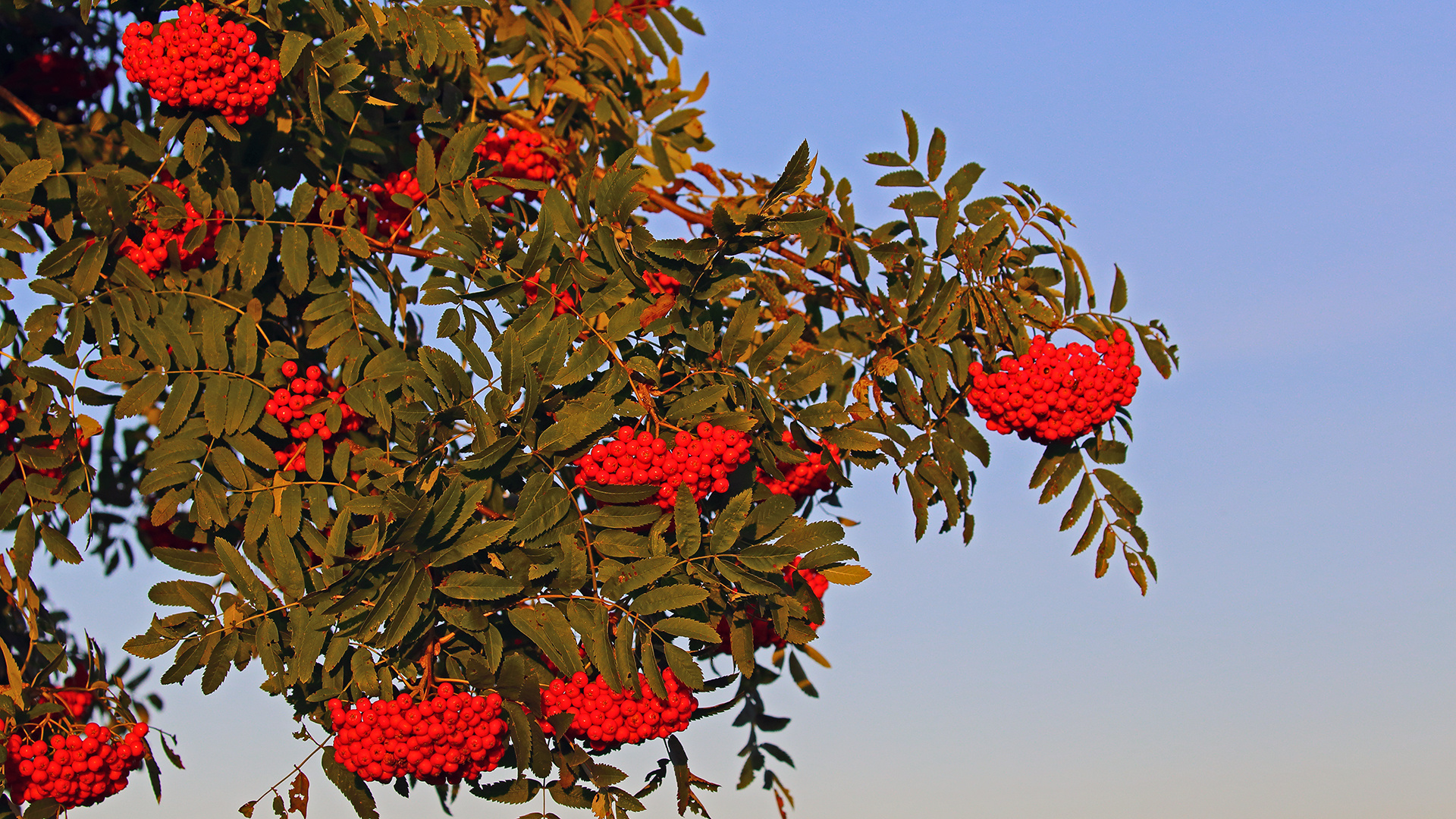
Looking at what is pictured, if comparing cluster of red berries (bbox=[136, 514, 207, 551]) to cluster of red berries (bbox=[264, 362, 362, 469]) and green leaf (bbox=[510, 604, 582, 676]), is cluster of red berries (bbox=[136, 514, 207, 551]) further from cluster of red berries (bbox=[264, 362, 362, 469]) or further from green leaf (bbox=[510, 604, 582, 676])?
green leaf (bbox=[510, 604, 582, 676])

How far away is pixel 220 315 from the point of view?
11.8ft

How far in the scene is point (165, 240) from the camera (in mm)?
3787

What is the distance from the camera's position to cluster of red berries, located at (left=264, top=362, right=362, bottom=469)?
356 centimetres

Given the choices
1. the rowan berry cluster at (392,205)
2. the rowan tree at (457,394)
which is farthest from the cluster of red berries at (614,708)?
the rowan berry cluster at (392,205)

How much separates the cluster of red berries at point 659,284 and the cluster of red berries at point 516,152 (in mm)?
775

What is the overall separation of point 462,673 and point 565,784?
451 millimetres

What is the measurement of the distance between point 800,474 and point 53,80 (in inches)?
138

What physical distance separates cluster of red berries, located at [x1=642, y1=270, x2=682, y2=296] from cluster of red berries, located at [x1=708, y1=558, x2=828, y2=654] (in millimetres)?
877

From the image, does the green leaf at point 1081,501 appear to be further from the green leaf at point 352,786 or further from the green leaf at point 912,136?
the green leaf at point 352,786

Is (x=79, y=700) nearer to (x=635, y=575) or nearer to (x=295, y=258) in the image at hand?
(x=295, y=258)

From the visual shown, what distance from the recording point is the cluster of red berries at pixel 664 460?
312cm

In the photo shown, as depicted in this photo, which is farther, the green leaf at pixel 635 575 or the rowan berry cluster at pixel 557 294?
the rowan berry cluster at pixel 557 294

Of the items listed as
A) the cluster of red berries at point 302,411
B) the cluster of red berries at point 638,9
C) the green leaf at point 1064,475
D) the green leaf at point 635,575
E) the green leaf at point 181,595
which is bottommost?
the green leaf at point 635,575

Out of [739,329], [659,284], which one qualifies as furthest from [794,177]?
[659,284]
